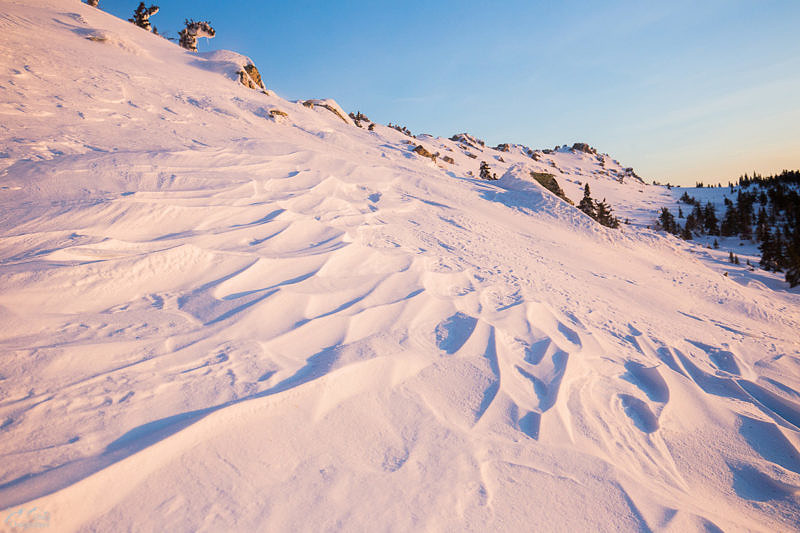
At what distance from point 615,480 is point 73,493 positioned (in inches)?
82.4

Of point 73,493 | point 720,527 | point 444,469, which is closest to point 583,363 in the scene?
point 720,527

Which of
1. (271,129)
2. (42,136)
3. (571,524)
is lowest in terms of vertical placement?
(571,524)

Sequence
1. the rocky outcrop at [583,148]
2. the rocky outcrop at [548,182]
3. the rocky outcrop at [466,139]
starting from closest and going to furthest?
the rocky outcrop at [548,182]
the rocky outcrop at [466,139]
the rocky outcrop at [583,148]

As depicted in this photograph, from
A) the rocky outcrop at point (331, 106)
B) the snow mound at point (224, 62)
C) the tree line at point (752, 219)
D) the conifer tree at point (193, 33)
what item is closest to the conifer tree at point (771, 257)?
the tree line at point (752, 219)

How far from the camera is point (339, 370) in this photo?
5.79 ft

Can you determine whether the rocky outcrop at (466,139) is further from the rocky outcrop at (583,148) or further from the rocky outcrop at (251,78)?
the rocky outcrop at (251,78)

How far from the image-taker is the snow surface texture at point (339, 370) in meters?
1.22

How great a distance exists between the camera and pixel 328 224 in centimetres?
374

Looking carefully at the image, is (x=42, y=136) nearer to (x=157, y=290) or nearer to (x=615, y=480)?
(x=157, y=290)

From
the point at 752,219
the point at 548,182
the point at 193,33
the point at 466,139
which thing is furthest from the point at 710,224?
the point at 193,33
